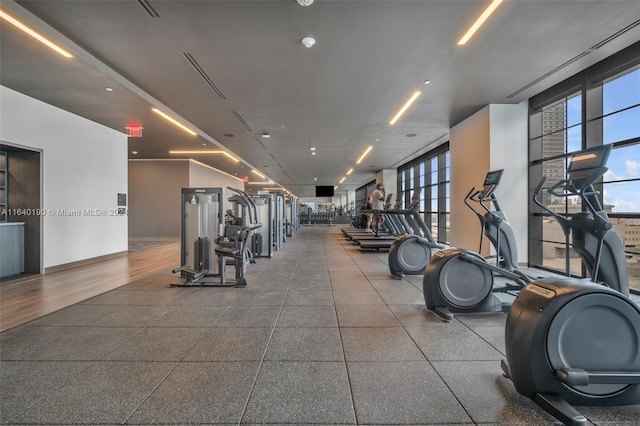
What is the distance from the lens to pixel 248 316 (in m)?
3.36

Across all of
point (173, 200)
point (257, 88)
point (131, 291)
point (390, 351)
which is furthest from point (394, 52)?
point (173, 200)

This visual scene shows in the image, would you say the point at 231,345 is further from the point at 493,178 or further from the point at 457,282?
the point at 493,178

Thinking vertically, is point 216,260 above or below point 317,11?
below

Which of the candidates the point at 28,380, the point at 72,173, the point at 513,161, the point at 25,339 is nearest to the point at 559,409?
the point at 28,380

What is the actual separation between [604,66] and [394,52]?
3.30 meters

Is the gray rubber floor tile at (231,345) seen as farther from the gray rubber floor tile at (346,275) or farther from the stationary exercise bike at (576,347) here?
the gray rubber floor tile at (346,275)

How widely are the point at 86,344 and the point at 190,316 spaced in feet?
3.08

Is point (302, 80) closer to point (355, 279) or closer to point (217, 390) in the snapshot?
point (355, 279)

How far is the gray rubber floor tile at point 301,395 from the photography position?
5.57ft

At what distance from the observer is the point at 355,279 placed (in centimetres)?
518

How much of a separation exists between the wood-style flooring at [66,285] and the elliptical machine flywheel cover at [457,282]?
445 cm

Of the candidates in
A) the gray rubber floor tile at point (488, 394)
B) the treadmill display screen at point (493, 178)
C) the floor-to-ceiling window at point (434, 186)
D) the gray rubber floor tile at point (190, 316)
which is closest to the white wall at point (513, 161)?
the treadmill display screen at point (493, 178)

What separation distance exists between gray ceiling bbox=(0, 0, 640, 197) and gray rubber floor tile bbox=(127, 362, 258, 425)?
11.6 feet

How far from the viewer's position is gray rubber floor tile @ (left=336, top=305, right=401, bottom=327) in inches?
123
